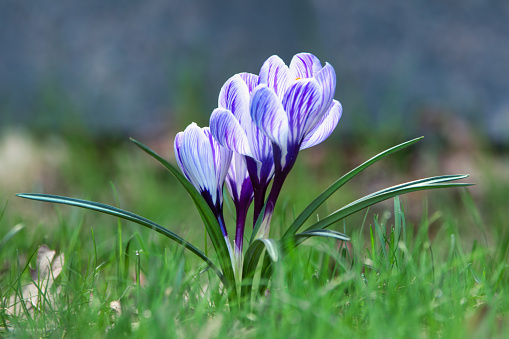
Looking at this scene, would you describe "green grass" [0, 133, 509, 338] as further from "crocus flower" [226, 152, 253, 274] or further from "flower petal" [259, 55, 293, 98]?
"flower petal" [259, 55, 293, 98]

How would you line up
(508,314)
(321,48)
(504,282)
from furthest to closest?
(321,48) < (504,282) < (508,314)

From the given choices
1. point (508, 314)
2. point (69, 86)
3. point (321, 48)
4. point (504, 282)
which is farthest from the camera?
point (69, 86)

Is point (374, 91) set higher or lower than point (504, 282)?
higher

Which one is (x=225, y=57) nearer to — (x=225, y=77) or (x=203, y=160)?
(x=225, y=77)

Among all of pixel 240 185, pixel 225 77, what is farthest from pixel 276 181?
pixel 225 77

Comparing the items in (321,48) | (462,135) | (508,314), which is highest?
(321,48)

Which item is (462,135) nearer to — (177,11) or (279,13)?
(279,13)

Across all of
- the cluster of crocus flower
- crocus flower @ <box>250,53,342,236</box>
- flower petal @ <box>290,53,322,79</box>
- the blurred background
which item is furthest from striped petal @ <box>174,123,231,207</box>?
the blurred background

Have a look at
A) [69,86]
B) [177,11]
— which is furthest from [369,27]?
[69,86]
